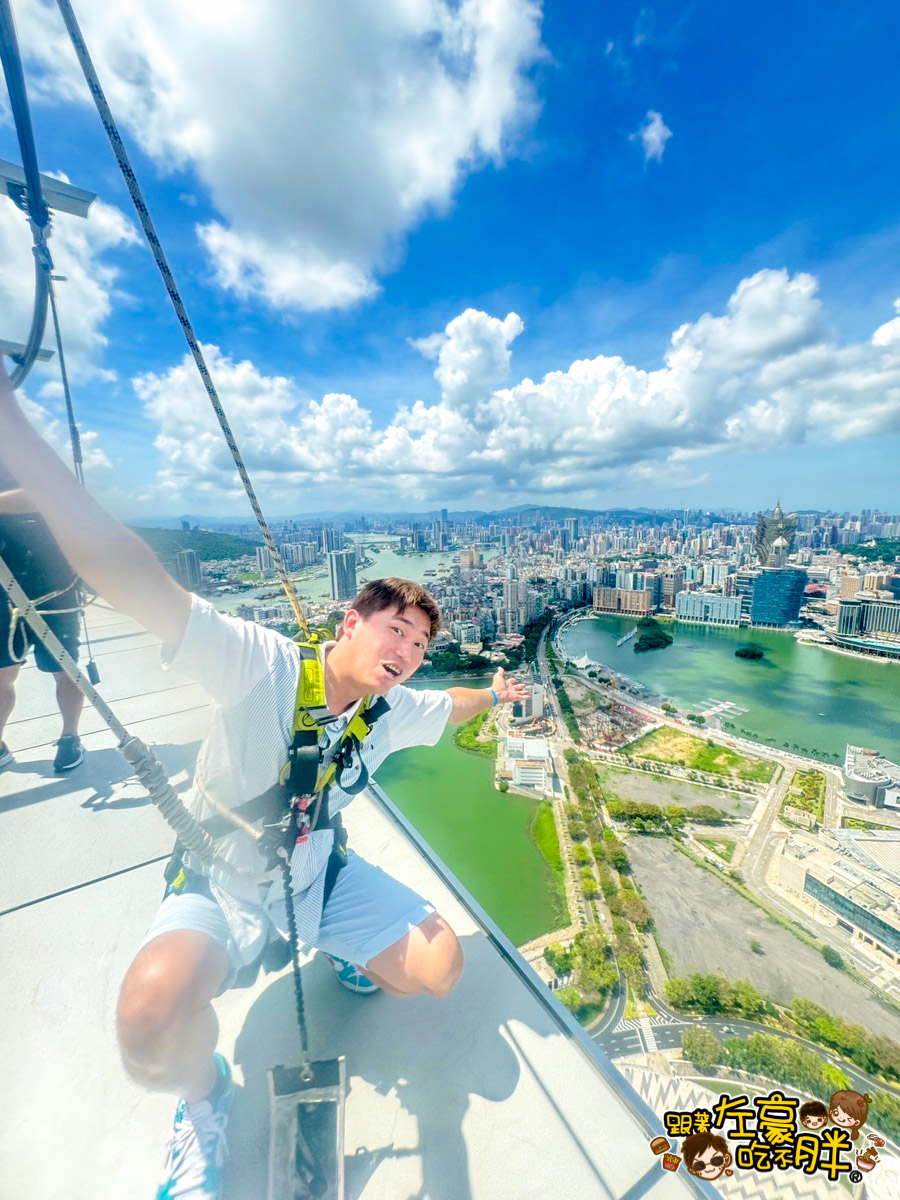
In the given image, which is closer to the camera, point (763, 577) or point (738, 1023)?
point (738, 1023)

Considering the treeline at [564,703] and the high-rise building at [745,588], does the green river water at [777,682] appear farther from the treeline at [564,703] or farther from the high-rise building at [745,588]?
the treeline at [564,703]

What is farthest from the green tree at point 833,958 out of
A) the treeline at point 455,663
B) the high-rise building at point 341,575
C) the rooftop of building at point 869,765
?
the high-rise building at point 341,575

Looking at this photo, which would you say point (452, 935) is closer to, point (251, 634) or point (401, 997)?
point (401, 997)

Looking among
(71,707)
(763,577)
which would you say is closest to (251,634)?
(71,707)

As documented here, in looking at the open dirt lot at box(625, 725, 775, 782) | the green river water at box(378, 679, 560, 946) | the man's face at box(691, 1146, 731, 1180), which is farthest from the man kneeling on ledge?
the open dirt lot at box(625, 725, 775, 782)

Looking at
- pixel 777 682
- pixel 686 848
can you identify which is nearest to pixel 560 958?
pixel 686 848

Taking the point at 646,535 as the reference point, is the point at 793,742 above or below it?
below
